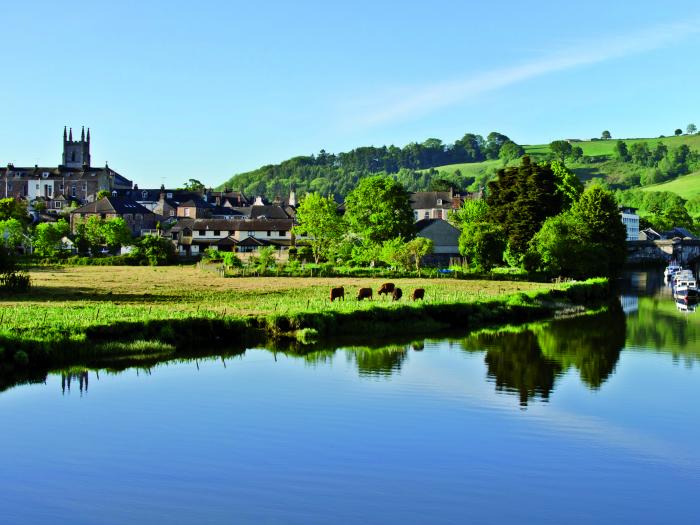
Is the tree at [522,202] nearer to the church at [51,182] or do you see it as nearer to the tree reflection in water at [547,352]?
the tree reflection in water at [547,352]

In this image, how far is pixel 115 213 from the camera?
141m

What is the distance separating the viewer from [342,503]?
18.3 meters

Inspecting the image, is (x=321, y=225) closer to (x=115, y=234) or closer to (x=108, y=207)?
(x=115, y=234)

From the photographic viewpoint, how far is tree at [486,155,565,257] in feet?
289

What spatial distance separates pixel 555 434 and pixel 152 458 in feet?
33.9

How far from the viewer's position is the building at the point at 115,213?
14129 centimetres

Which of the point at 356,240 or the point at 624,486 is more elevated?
the point at 356,240

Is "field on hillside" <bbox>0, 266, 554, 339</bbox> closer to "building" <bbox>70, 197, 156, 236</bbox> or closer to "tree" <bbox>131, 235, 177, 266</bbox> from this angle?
"tree" <bbox>131, 235, 177, 266</bbox>

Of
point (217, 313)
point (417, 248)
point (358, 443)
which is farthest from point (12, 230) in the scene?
point (358, 443)

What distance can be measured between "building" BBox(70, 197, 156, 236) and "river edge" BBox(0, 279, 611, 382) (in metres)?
96.7

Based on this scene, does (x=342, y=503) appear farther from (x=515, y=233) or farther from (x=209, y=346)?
(x=515, y=233)

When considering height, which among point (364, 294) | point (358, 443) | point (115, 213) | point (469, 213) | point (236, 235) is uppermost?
point (115, 213)

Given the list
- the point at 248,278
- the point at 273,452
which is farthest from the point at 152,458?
the point at 248,278

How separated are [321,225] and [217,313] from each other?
209 ft
